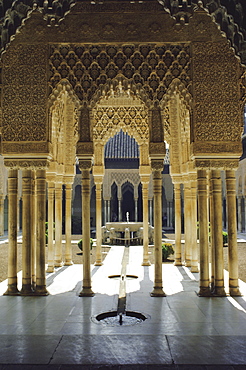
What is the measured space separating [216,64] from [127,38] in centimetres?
172

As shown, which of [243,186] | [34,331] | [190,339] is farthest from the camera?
[243,186]

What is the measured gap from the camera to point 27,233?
6.54 metres

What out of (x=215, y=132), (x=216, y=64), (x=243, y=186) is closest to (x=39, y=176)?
(x=215, y=132)

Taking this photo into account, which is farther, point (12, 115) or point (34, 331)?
point (12, 115)

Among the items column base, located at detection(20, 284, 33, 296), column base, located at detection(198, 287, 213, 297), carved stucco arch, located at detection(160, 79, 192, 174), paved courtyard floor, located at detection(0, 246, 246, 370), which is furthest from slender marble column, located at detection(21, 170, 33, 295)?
carved stucco arch, located at detection(160, 79, 192, 174)

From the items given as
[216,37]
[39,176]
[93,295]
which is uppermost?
[216,37]

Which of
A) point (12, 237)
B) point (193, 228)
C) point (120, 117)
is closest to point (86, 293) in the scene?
point (12, 237)

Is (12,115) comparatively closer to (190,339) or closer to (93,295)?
(93,295)

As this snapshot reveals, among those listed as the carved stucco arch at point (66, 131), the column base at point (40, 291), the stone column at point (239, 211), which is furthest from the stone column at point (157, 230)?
the stone column at point (239, 211)

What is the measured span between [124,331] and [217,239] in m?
2.76

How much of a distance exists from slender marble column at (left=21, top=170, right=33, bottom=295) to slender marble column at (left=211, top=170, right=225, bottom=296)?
11.4ft

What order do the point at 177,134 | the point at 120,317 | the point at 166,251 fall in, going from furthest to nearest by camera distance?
1. the point at 166,251
2. the point at 177,134
3. the point at 120,317

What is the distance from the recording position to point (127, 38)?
648 cm

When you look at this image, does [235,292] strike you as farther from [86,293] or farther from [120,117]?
[120,117]
